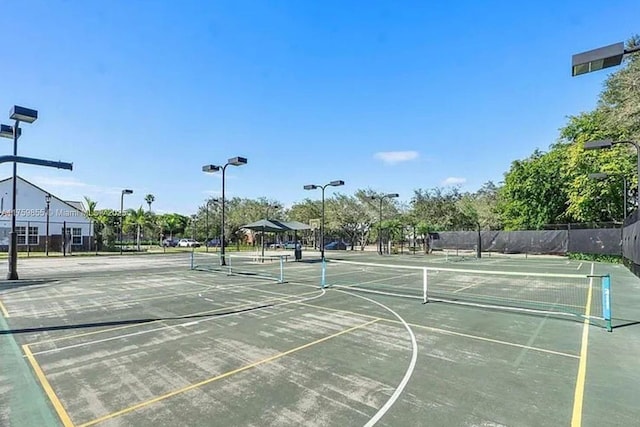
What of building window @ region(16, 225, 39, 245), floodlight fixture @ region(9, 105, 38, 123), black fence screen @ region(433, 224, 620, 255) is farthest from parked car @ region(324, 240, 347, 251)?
floodlight fixture @ region(9, 105, 38, 123)

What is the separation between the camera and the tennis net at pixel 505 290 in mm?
10508

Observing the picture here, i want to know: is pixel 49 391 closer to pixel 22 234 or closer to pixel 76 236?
pixel 76 236

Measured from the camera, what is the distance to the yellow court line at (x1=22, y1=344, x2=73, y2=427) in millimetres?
4079

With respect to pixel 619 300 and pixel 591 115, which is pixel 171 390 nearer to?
pixel 619 300

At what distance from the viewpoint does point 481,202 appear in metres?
59.5

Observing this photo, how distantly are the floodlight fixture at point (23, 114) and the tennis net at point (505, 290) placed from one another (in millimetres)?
12416

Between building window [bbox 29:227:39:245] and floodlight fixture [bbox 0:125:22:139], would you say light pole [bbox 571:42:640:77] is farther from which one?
building window [bbox 29:227:39:245]

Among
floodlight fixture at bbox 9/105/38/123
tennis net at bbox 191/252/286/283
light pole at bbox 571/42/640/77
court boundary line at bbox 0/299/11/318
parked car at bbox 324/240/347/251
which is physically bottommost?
parked car at bbox 324/240/347/251

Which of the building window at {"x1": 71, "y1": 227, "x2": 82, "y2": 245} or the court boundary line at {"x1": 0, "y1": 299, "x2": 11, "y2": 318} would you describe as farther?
the building window at {"x1": 71, "y1": 227, "x2": 82, "y2": 245}

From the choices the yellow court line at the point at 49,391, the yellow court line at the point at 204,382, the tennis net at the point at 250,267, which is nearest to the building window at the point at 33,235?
the tennis net at the point at 250,267

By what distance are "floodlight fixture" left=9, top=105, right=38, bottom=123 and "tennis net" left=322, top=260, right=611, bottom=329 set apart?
40.7 ft

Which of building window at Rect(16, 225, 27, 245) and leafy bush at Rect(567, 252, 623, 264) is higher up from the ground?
building window at Rect(16, 225, 27, 245)

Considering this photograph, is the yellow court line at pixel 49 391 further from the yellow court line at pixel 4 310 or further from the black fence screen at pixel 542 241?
the black fence screen at pixel 542 241

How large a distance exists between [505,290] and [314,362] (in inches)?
454
